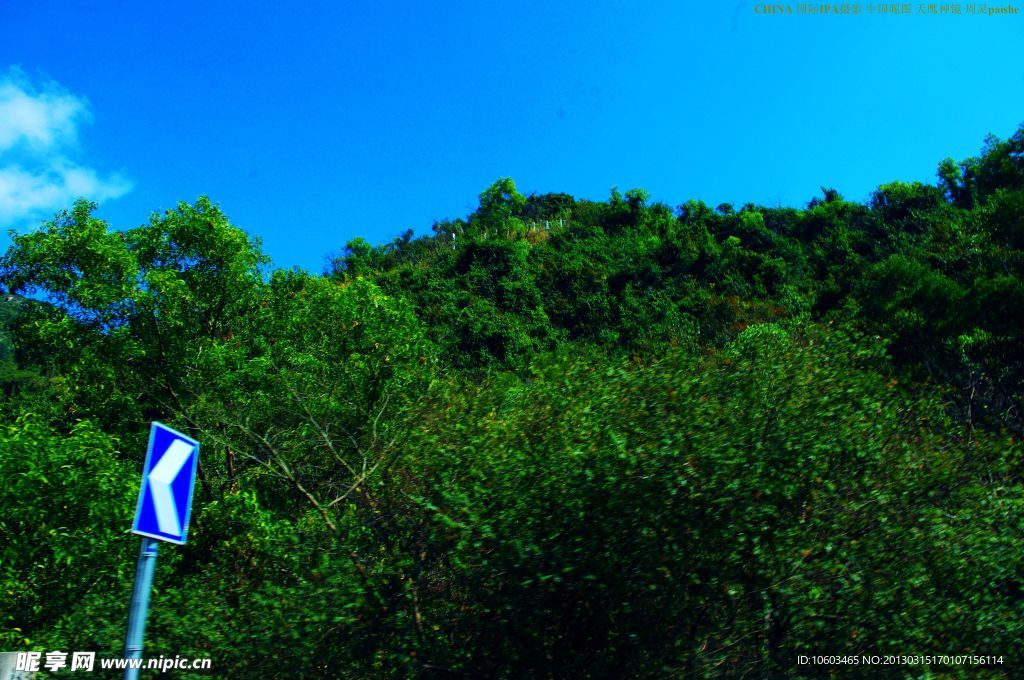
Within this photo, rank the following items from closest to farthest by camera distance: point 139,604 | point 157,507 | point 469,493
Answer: point 139,604 < point 157,507 < point 469,493

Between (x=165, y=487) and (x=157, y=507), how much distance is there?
0.14 metres

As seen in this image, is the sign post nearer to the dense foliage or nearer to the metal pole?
the metal pole

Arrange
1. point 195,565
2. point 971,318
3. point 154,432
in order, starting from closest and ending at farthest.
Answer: point 154,432, point 195,565, point 971,318

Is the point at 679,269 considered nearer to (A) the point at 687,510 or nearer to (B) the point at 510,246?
(B) the point at 510,246

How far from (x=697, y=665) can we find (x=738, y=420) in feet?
7.04

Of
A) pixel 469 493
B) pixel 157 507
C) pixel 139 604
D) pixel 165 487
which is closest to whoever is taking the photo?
pixel 139 604

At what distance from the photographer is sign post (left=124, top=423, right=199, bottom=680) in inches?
147

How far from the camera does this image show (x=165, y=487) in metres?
4.10

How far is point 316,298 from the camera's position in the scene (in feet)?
49.1

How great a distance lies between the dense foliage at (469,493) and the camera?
636 cm

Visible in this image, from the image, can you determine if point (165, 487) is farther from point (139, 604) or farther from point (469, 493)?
point (469, 493)

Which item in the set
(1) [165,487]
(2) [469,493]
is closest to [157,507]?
(1) [165,487]

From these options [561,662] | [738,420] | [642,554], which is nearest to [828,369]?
[738,420]

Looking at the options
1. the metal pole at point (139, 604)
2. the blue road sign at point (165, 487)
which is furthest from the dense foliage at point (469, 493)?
the metal pole at point (139, 604)
